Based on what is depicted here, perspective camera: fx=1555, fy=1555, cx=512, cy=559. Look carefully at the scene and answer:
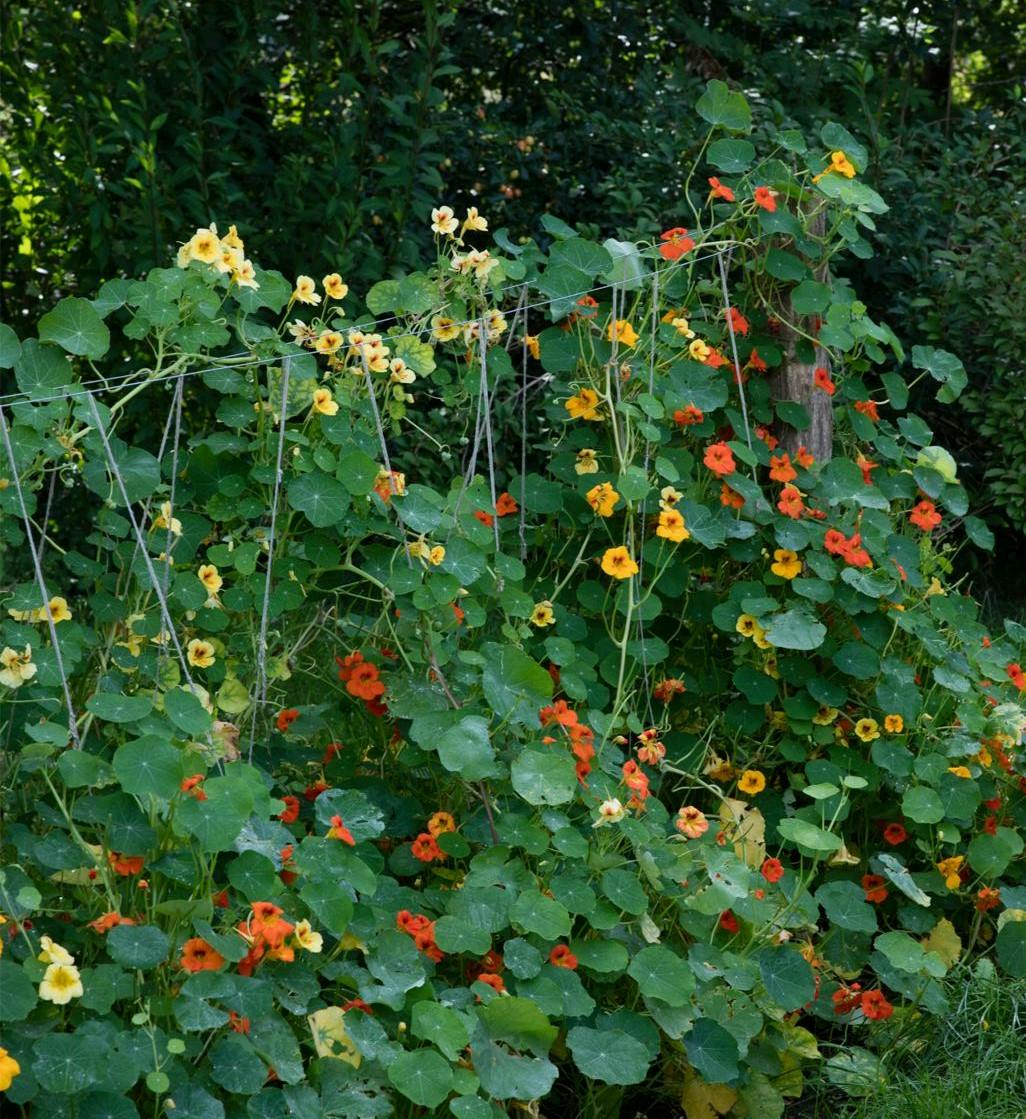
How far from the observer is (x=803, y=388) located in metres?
3.07

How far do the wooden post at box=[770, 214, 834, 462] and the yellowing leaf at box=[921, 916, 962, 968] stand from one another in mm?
940

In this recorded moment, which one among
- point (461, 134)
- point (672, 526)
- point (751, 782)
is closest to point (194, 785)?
point (672, 526)

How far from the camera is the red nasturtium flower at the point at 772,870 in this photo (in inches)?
99.7

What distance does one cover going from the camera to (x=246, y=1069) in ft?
6.24

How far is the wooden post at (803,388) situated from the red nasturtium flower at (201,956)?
162 centimetres

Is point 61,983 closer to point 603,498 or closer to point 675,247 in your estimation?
point 603,498

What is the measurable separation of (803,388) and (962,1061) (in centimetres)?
129

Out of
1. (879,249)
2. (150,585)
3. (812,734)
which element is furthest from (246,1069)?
(879,249)

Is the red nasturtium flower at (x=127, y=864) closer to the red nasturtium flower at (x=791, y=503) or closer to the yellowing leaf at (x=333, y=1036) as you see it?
the yellowing leaf at (x=333, y=1036)

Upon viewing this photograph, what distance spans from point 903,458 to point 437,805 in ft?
4.10

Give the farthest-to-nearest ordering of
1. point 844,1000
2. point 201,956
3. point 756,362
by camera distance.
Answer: point 756,362 → point 844,1000 → point 201,956

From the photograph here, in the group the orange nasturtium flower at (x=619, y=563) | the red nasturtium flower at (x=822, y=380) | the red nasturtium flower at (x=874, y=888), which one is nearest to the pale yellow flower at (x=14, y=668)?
the orange nasturtium flower at (x=619, y=563)

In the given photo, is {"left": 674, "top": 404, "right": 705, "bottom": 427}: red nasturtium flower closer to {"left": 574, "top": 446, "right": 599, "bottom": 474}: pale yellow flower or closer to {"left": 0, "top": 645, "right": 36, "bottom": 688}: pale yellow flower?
{"left": 574, "top": 446, "right": 599, "bottom": 474}: pale yellow flower

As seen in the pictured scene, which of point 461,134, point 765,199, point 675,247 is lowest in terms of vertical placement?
point 461,134
